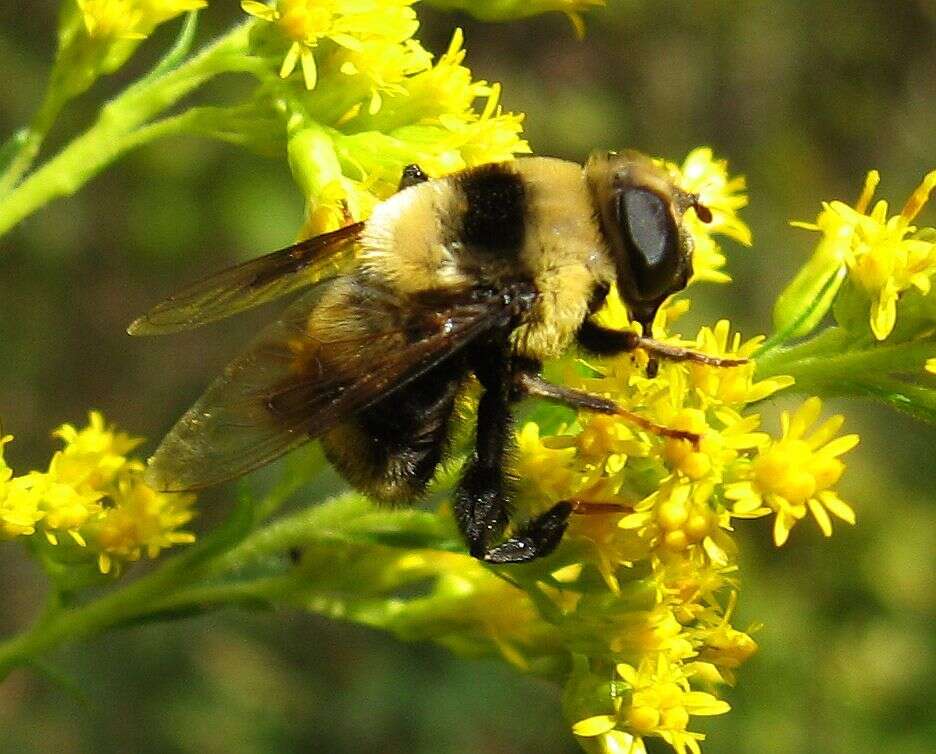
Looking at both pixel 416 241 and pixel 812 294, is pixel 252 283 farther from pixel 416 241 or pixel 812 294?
pixel 812 294

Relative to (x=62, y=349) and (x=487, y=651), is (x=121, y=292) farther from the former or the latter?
(x=487, y=651)

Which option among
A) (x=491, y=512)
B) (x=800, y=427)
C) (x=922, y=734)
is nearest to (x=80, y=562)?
(x=491, y=512)

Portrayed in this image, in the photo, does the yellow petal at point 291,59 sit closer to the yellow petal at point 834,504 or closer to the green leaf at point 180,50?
the green leaf at point 180,50

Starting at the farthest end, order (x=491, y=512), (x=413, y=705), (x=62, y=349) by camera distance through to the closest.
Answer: (x=62, y=349), (x=413, y=705), (x=491, y=512)

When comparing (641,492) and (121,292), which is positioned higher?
(641,492)

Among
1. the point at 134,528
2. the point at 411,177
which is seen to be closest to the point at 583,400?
the point at 411,177

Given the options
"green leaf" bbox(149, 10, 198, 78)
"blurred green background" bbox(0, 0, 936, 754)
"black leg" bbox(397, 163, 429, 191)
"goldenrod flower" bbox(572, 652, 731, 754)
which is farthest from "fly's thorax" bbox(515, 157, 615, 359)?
"blurred green background" bbox(0, 0, 936, 754)

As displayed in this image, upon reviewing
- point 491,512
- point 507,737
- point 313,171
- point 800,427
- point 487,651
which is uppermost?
point 313,171

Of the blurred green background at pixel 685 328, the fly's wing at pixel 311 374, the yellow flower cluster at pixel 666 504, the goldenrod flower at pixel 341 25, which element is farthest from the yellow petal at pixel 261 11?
the blurred green background at pixel 685 328
